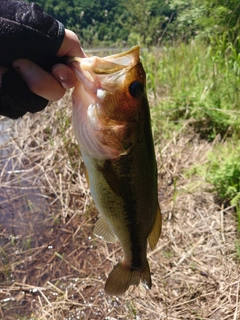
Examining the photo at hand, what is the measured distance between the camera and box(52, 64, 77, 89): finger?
1433 millimetres

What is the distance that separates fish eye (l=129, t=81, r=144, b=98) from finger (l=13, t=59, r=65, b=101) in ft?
1.11

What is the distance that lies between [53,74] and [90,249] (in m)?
2.12

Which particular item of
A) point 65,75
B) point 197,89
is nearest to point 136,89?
point 65,75

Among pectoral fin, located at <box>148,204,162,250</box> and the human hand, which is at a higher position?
the human hand

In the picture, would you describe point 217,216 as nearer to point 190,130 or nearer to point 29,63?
point 190,130

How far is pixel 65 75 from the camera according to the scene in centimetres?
143

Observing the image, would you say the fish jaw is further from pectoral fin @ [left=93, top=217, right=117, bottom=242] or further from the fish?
pectoral fin @ [left=93, top=217, right=117, bottom=242]

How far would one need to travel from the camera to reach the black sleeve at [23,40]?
1410 mm

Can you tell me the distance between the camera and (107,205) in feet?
5.22

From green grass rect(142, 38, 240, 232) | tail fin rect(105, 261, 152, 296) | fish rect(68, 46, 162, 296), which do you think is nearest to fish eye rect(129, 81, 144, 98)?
fish rect(68, 46, 162, 296)

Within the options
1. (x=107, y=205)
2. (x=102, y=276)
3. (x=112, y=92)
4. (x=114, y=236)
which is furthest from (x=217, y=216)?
(x=112, y=92)

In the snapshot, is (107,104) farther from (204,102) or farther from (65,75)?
(204,102)

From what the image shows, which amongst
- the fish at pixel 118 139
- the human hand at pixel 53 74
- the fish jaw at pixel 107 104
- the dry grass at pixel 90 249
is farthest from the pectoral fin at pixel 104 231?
the dry grass at pixel 90 249

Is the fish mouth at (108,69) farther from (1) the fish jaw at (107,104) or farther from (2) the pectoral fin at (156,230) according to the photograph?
(2) the pectoral fin at (156,230)
